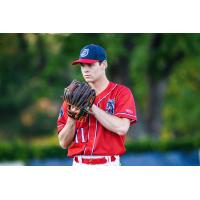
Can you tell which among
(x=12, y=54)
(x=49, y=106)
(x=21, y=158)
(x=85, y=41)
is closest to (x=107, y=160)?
(x=21, y=158)

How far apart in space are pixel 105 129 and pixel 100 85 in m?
0.42

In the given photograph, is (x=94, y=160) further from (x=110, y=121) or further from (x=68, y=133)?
(x=110, y=121)

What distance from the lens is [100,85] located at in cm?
577

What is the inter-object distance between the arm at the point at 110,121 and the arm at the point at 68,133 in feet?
0.80

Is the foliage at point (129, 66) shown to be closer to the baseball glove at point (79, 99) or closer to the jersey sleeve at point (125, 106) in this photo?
the jersey sleeve at point (125, 106)

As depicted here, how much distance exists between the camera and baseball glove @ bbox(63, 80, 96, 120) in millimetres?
5477

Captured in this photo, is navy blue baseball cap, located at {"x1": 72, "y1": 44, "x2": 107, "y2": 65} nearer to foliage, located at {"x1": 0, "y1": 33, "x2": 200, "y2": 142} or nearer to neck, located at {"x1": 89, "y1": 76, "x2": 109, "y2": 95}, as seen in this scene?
neck, located at {"x1": 89, "y1": 76, "x2": 109, "y2": 95}

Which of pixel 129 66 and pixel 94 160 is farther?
pixel 129 66

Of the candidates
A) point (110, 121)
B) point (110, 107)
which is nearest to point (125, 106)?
point (110, 107)

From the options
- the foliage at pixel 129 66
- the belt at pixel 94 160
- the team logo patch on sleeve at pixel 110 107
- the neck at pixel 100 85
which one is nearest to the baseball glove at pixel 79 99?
the neck at pixel 100 85

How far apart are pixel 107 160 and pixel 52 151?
35.9ft

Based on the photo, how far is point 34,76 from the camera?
26938 mm

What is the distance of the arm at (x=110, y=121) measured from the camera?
5.44 metres
